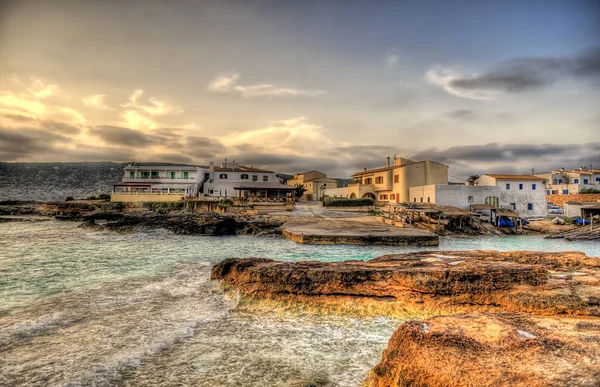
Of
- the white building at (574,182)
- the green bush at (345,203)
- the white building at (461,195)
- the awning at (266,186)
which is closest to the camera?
the white building at (461,195)

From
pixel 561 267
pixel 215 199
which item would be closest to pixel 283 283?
Answer: pixel 561 267

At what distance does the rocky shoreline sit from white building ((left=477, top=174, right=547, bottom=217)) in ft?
128

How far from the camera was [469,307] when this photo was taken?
23.4 ft

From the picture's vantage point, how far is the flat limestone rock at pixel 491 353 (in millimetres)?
2836

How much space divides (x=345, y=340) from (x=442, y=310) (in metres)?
2.62

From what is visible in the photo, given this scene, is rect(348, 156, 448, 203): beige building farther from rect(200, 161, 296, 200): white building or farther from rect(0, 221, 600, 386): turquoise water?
rect(0, 221, 600, 386): turquoise water

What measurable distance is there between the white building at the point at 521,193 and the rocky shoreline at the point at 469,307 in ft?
128

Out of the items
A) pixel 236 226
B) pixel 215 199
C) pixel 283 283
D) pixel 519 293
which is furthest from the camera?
pixel 215 199

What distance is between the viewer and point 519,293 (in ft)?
22.3

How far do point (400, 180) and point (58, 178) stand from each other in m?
154

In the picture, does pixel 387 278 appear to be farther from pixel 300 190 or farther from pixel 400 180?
pixel 300 190

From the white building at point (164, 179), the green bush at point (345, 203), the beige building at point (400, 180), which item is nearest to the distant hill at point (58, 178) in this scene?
the white building at point (164, 179)

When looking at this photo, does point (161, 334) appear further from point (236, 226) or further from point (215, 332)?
point (236, 226)

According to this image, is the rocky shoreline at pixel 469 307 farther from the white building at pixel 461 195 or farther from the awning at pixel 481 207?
the awning at pixel 481 207
